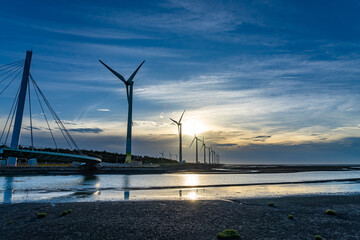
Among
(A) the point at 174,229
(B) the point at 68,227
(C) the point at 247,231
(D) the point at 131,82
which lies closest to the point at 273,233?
(C) the point at 247,231

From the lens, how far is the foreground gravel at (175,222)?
→ 15227mm

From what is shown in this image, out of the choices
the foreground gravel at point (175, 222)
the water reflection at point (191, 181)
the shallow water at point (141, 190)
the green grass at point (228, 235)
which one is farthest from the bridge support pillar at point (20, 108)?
the green grass at point (228, 235)

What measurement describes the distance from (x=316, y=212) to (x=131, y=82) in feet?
336

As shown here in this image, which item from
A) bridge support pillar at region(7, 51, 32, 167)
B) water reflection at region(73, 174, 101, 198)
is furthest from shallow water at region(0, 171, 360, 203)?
bridge support pillar at region(7, 51, 32, 167)

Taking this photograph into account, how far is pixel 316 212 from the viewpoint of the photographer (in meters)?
22.2

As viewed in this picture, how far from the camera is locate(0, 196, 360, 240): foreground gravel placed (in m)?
15.2

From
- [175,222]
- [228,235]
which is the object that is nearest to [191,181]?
[175,222]

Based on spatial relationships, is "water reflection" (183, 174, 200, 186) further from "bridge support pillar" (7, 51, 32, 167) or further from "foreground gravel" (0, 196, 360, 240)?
"bridge support pillar" (7, 51, 32, 167)

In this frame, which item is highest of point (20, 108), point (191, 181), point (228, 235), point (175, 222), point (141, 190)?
point (20, 108)

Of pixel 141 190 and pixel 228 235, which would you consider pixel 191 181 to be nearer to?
pixel 141 190

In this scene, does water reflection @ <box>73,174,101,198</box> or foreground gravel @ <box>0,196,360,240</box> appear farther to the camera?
water reflection @ <box>73,174,101,198</box>

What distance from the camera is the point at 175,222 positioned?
18188 mm

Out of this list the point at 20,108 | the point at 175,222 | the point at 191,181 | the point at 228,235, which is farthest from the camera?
the point at 20,108

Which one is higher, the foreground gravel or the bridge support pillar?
the bridge support pillar
